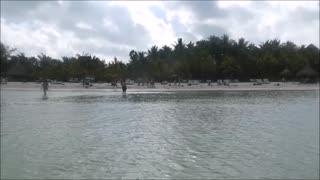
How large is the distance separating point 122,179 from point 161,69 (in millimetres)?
76329

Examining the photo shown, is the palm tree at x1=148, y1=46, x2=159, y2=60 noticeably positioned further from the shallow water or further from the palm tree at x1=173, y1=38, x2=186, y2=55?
the shallow water

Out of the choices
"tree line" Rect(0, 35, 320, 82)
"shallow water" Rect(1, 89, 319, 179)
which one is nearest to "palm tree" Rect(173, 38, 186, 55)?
"tree line" Rect(0, 35, 320, 82)

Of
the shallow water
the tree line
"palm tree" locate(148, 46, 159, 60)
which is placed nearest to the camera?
the shallow water

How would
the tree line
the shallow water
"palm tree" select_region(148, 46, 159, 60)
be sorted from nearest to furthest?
the shallow water < the tree line < "palm tree" select_region(148, 46, 159, 60)

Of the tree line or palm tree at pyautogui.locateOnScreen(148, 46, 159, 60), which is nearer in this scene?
the tree line

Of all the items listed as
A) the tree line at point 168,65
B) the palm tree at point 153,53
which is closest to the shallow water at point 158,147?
the tree line at point 168,65

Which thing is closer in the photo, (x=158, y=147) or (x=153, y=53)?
(x=158, y=147)

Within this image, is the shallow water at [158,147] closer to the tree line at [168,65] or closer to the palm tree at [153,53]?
the tree line at [168,65]

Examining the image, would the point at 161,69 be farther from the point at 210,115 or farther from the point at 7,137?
the point at 7,137

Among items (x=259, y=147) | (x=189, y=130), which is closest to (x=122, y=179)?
(x=259, y=147)

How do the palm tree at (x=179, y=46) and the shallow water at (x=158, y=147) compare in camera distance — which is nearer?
the shallow water at (x=158, y=147)

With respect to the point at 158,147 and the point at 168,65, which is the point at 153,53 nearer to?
the point at 168,65

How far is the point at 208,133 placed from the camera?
16.6 metres

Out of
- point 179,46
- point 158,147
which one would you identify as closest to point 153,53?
point 179,46
